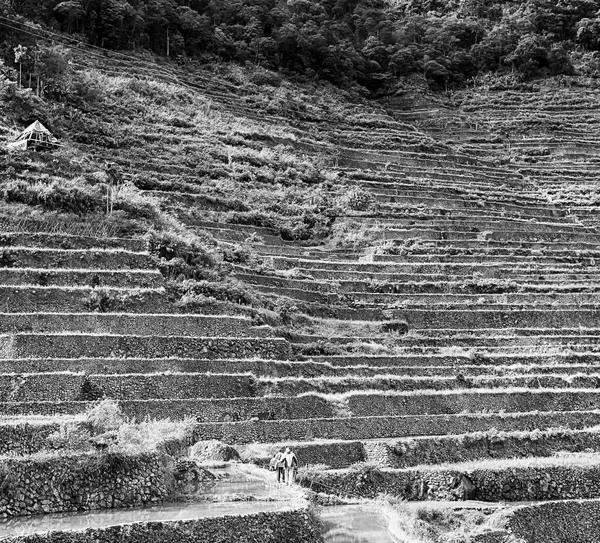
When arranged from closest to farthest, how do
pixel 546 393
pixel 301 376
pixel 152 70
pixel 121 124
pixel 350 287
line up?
pixel 301 376 < pixel 546 393 < pixel 350 287 < pixel 121 124 < pixel 152 70

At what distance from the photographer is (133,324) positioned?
68.8 feet

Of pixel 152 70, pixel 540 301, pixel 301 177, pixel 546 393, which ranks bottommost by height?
pixel 546 393

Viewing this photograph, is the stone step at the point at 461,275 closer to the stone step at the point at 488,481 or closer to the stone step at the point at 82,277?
the stone step at the point at 82,277

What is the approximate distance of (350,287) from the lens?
31328 mm

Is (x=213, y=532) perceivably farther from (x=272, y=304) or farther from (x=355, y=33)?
(x=355, y=33)

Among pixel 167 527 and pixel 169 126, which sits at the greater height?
pixel 169 126

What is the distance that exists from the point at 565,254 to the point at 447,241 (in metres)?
5.74

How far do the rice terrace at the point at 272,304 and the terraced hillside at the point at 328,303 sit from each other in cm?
9

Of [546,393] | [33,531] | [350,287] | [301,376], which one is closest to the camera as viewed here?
[33,531]

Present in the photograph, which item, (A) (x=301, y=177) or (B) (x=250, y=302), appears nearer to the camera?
(B) (x=250, y=302)

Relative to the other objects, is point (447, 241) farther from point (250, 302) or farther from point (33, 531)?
point (33, 531)

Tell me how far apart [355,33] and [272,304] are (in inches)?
2111

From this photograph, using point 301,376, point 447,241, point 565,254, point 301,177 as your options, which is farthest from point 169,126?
point 301,376

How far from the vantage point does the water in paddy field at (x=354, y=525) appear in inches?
524
